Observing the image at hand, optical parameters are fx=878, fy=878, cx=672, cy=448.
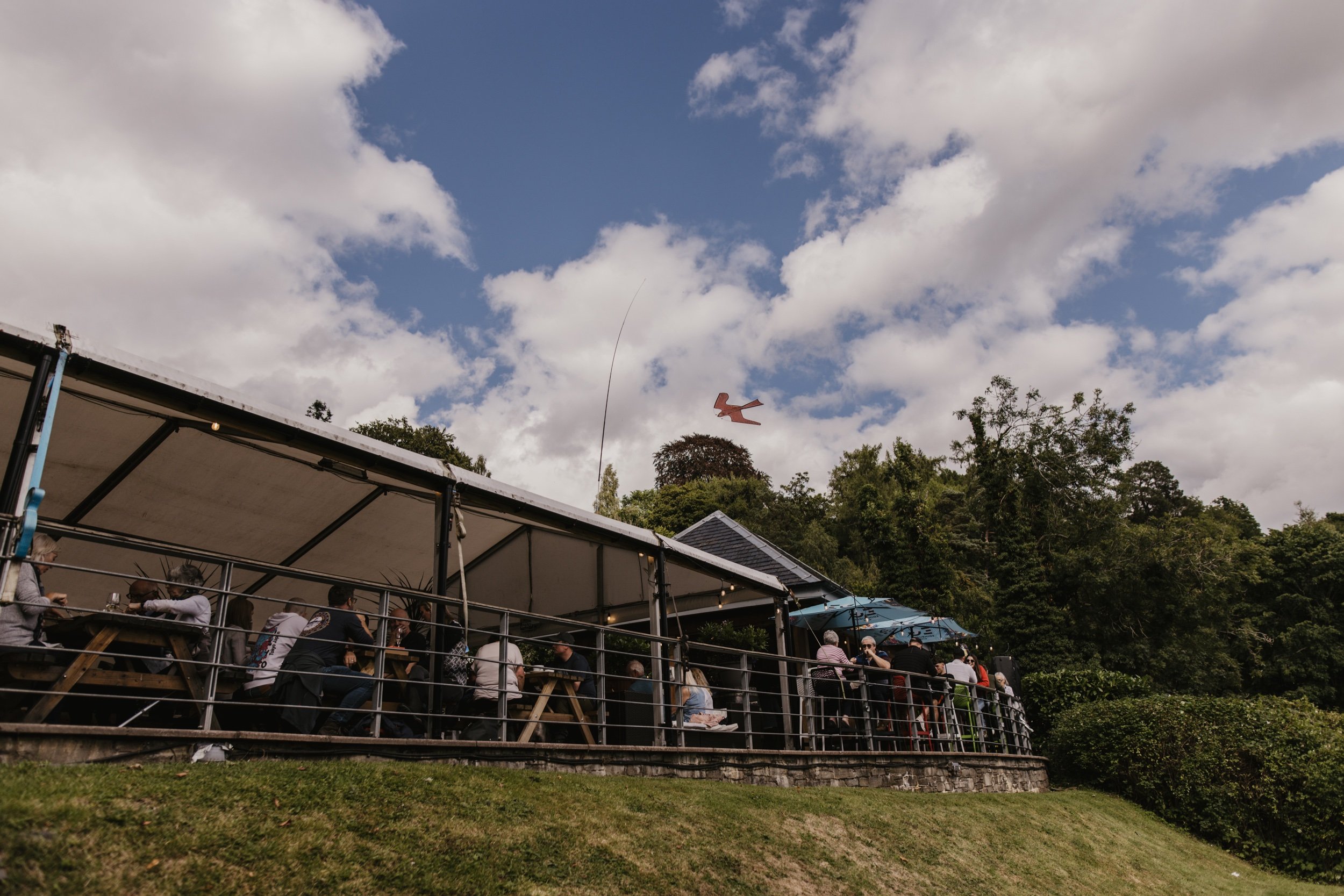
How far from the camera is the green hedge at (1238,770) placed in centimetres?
1275

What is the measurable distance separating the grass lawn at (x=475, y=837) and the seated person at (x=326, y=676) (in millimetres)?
675

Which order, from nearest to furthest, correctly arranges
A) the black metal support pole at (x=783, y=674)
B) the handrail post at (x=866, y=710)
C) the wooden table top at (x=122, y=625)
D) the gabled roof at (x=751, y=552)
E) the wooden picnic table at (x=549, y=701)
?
1. the wooden table top at (x=122, y=625)
2. the wooden picnic table at (x=549, y=701)
3. the handrail post at (x=866, y=710)
4. the black metal support pole at (x=783, y=674)
5. the gabled roof at (x=751, y=552)

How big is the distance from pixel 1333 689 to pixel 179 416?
141 feet

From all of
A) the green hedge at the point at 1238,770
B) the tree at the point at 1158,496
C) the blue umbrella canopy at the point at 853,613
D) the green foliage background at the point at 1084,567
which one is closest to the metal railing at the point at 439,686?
the blue umbrella canopy at the point at 853,613

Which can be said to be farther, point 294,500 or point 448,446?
point 448,446

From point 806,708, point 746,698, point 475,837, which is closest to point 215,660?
point 475,837

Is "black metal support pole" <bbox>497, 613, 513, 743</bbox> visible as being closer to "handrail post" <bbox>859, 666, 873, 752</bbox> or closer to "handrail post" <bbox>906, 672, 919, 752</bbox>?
"handrail post" <bbox>859, 666, 873, 752</bbox>

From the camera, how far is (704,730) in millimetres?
9477

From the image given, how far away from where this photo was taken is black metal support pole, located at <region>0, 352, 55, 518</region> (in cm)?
543

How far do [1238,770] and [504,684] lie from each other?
1232 cm

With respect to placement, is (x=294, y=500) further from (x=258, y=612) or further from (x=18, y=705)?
(x=18, y=705)

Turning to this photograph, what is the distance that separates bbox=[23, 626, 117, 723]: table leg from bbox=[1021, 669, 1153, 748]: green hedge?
16.7 meters

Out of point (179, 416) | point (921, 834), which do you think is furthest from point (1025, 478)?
point (179, 416)

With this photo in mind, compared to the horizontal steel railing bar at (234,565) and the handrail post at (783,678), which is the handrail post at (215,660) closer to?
the horizontal steel railing bar at (234,565)
